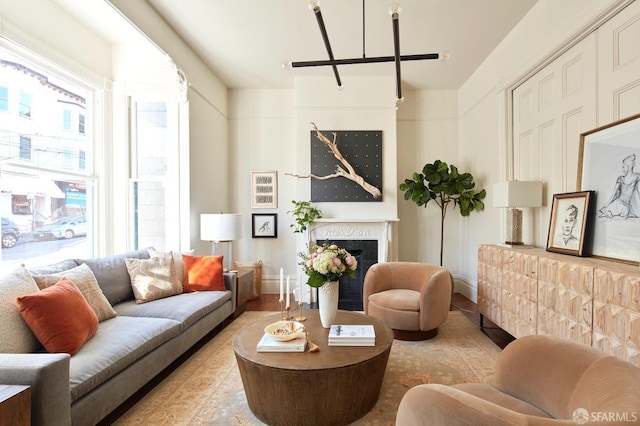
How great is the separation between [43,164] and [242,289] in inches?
89.9

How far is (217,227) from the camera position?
366 cm

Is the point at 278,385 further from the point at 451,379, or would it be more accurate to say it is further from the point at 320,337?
the point at 451,379

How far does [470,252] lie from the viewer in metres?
4.46

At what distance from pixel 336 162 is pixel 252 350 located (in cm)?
310

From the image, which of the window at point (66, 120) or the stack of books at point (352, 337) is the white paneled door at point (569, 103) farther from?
Answer: the window at point (66, 120)

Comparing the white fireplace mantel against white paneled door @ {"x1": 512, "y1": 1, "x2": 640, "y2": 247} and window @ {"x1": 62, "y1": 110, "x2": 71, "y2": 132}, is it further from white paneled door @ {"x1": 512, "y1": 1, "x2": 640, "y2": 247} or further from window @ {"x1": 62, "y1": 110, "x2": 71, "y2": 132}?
window @ {"x1": 62, "y1": 110, "x2": 71, "y2": 132}

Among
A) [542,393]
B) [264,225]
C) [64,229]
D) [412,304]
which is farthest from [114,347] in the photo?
[264,225]

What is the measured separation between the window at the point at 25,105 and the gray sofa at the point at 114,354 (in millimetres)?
1338

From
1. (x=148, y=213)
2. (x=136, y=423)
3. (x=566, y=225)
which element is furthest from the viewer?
(x=148, y=213)

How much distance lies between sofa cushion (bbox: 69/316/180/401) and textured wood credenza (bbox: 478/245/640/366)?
9.16 ft

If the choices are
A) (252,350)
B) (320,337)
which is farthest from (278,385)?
(320,337)

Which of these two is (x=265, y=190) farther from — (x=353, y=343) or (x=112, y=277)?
(x=353, y=343)

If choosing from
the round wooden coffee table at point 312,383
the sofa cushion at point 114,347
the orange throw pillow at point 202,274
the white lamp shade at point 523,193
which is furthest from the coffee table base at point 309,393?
the white lamp shade at point 523,193

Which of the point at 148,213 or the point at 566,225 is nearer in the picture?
the point at 566,225
